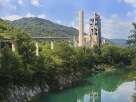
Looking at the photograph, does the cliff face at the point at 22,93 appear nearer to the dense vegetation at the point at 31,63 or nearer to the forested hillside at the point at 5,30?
the dense vegetation at the point at 31,63

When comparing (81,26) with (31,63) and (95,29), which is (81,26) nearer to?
(95,29)

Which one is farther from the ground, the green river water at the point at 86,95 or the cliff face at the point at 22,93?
the cliff face at the point at 22,93

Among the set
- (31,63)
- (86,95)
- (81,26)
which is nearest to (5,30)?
(81,26)

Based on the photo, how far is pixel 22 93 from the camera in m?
19.4

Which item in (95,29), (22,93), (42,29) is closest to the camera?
(22,93)

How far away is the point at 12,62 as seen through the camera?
18.7m

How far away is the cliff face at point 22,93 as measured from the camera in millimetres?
18016

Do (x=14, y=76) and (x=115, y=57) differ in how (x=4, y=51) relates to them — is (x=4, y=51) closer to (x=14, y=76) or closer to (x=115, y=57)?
(x=14, y=76)

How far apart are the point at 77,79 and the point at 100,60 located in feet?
66.0

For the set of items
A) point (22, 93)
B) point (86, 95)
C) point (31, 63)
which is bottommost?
point (86, 95)

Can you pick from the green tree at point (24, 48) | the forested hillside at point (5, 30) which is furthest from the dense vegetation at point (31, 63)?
the forested hillside at point (5, 30)

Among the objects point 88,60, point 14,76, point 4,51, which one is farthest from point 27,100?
point 88,60

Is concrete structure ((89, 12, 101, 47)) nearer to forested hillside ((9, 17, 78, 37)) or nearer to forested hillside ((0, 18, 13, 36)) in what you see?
forested hillside ((0, 18, 13, 36))

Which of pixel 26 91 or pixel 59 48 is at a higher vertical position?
pixel 59 48
